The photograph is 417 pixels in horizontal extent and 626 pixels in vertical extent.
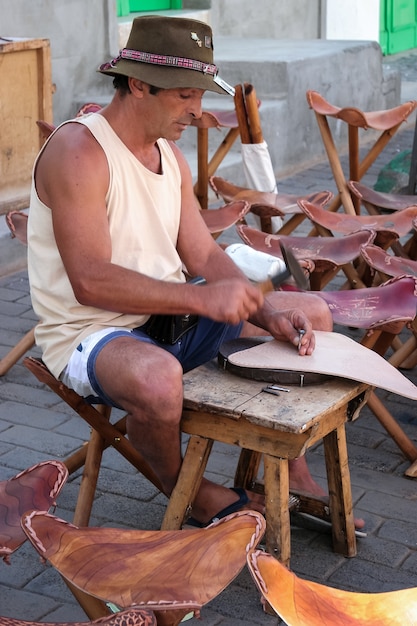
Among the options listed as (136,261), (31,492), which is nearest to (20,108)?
(136,261)

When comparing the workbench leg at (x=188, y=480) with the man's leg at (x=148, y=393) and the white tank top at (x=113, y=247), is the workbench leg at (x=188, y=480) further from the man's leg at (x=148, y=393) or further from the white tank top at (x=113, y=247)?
the white tank top at (x=113, y=247)

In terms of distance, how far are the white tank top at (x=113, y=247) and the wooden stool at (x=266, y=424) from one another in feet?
1.16

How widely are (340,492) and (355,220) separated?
6.46ft

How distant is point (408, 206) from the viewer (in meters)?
4.94

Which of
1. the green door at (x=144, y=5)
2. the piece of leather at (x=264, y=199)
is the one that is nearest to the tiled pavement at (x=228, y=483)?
the piece of leather at (x=264, y=199)

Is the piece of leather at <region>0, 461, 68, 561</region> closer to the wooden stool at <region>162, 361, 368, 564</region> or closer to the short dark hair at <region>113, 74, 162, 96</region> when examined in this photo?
the wooden stool at <region>162, 361, 368, 564</region>

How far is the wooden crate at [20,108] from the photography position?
18.5ft

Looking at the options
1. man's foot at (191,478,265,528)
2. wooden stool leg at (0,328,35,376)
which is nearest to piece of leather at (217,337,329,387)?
man's foot at (191,478,265,528)

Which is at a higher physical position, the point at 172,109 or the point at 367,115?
the point at 172,109

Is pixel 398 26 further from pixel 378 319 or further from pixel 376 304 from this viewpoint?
pixel 378 319

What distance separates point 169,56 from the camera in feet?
9.54

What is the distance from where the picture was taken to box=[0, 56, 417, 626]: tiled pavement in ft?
9.17

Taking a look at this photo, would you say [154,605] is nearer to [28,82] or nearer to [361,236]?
[361,236]

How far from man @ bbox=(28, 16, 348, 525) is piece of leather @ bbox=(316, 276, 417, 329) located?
0.71ft
